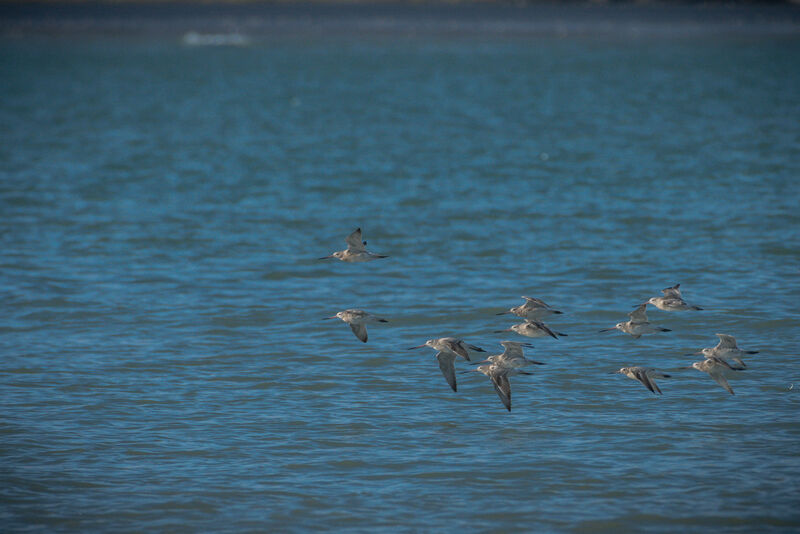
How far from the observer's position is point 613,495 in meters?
16.3

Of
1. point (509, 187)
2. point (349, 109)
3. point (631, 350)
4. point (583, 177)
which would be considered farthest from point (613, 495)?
point (349, 109)

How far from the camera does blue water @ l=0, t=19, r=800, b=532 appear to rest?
1653 cm

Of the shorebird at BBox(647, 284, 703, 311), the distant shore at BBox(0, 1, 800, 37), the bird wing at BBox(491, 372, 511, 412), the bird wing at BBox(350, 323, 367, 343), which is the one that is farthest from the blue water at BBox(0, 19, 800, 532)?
the distant shore at BBox(0, 1, 800, 37)

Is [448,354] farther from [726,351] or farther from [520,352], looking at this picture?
[726,351]

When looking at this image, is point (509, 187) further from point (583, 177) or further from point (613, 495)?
point (613, 495)

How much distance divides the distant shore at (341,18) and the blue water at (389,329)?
3749 inches

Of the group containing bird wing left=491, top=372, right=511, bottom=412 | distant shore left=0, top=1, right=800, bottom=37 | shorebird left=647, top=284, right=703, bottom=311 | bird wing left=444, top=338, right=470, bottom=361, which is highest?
distant shore left=0, top=1, right=800, bottom=37

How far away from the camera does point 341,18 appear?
523ft

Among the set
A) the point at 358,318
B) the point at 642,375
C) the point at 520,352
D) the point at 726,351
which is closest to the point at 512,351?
the point at 520,352

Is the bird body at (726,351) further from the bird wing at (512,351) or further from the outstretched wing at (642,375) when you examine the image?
the bird wing at (512,351)

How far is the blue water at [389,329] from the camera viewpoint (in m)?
16.5

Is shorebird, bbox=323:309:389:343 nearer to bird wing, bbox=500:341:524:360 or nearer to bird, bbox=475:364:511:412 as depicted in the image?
bird, bbox=475:364:511:412

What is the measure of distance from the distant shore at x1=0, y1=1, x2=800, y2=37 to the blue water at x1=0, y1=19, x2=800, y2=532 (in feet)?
312

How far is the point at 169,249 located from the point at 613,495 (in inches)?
762
